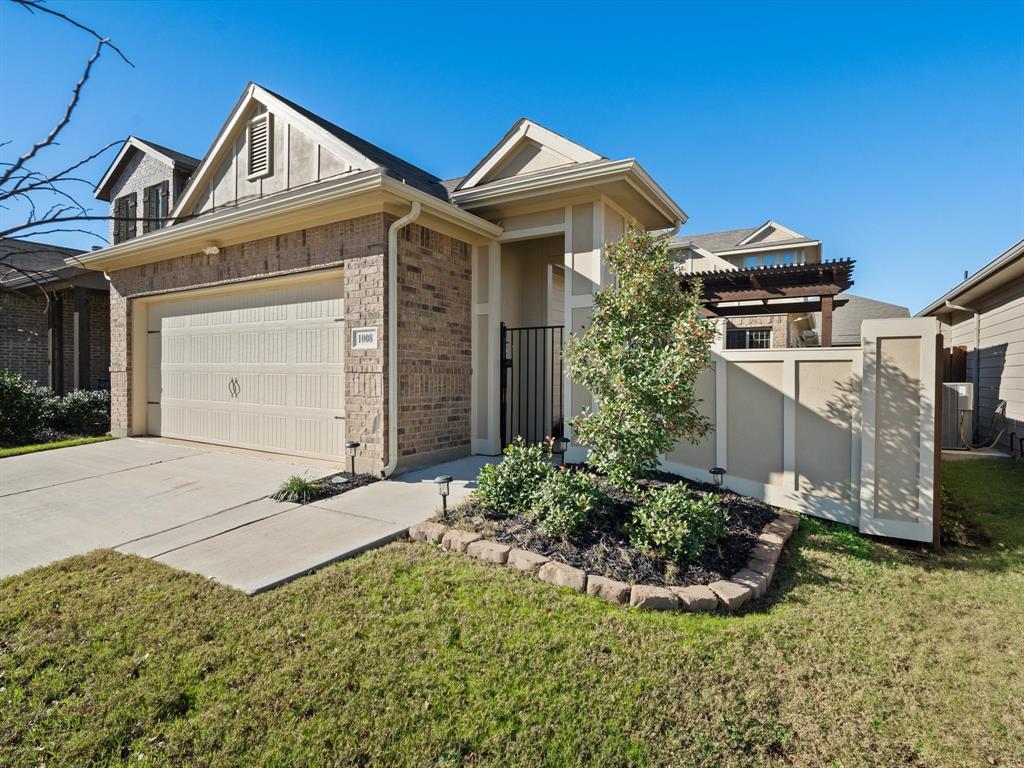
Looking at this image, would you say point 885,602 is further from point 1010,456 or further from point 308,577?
point 1010,456

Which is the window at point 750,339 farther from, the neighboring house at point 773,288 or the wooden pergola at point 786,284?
the wooden pergola at point 786,284

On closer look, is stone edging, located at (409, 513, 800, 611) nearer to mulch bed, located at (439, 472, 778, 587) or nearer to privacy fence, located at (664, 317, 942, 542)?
mulch bed, located at (439, 472, 778, 587)

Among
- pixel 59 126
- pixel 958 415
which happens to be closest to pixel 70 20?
pixel 59 126

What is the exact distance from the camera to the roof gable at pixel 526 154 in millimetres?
7328

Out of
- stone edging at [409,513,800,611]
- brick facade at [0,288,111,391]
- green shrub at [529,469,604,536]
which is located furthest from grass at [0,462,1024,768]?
brick facade at [0,288,111,391]

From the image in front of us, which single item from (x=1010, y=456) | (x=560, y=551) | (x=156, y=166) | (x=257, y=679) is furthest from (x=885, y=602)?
(x=156, y=166)

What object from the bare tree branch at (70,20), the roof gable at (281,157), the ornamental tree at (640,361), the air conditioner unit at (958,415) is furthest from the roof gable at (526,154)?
the air conditioner unit at (958,415)

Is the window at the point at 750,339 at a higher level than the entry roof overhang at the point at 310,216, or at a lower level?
lower

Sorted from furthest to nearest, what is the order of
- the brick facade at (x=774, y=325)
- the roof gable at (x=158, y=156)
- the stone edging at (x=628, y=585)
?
the brick facade at (x=774, y=325) < the roof gable at (x=158, y=156) < the stone edging at (x=628, y=585)

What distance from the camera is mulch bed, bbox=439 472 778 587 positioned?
3637mm

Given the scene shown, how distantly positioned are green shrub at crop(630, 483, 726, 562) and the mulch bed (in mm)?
87

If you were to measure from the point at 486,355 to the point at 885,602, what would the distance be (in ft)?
17.5

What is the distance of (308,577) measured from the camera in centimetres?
359

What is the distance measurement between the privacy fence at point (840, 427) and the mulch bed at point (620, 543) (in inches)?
20.2
